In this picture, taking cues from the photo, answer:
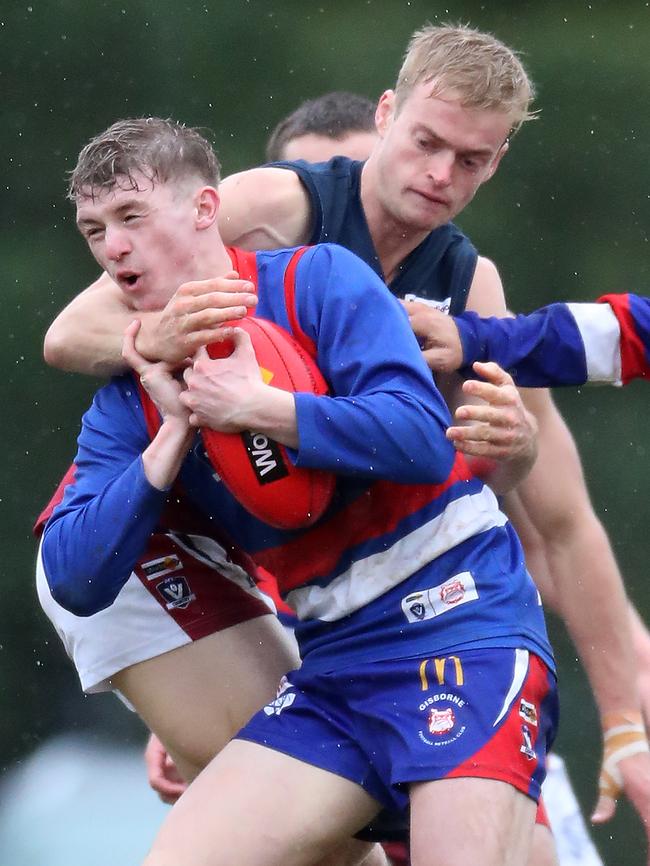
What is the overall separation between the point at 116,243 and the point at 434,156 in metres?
0.74

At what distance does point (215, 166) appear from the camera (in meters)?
2.87

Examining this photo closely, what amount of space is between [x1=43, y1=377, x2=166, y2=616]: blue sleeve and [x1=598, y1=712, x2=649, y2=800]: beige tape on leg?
1137 millimetres

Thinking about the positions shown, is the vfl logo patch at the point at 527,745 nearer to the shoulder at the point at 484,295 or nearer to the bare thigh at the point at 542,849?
the bare thigh at the point at 542,849

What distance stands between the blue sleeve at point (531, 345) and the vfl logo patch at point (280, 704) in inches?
29.0

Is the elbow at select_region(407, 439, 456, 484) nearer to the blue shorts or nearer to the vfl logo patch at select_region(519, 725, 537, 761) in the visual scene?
the blue shorts

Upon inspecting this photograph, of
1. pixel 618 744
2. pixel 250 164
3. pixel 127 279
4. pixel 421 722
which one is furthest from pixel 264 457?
pixel 250 164

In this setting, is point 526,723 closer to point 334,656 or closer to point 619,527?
point 334,656

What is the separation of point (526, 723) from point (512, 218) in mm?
6537

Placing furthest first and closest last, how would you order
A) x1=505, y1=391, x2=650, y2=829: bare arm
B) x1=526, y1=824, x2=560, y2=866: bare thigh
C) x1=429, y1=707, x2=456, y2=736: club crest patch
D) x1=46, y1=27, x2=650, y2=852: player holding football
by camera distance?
x1=505, y1=391, x2=650, y2=829: bare arm, x1=46, y1=27, x2=650, y2=852: player holding football, x1=526, y1=824, x2=560, y2=866: bare thigh, x1=429, y1=707, x2=456, y2=736: club crest patch

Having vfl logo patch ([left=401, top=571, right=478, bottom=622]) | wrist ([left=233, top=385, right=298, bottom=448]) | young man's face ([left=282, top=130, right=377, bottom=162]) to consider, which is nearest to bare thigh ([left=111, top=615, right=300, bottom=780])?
vfl logo patch ([left=401, top=571, right=478, bottom=622])

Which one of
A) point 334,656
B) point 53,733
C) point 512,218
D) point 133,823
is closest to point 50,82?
point 512,218

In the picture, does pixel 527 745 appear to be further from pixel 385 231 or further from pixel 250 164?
pixel 250 164

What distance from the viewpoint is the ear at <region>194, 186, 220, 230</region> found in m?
2.72

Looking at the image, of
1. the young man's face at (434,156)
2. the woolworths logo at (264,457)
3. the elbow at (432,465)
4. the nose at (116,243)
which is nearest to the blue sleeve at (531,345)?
the young man's face at (434,156)
